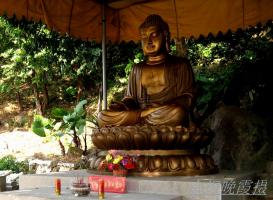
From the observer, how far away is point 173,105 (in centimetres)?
495

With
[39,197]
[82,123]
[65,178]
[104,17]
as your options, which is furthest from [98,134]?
[82,123]

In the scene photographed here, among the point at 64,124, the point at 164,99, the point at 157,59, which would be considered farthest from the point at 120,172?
the point at 64,124

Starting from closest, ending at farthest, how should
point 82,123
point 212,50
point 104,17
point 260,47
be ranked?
point 104,17 → point 260,47 → point 82,123 → point 212,50

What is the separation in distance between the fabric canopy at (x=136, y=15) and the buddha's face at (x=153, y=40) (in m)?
1.87

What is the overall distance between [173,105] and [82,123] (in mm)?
5846

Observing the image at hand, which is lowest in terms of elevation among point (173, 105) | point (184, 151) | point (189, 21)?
point (184, 151)

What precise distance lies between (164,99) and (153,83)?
0.92ft

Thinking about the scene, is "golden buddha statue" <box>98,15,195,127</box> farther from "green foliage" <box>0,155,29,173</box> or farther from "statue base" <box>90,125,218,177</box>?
"green foliage" <box>0,155,29,173</box>

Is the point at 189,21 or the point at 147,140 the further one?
the point at 189,21

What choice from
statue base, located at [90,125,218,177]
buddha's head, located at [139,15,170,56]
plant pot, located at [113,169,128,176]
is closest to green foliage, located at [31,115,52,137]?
buddha's head, located at [139,15,170,56]

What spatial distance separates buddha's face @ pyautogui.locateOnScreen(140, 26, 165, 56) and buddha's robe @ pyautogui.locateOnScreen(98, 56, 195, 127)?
0.20 metres

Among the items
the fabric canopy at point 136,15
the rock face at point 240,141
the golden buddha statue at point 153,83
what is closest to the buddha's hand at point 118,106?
the golden buddha statue at point 153,83

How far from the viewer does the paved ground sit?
13.0 meters

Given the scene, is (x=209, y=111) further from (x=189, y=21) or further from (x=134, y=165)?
(x=134, y=165)
